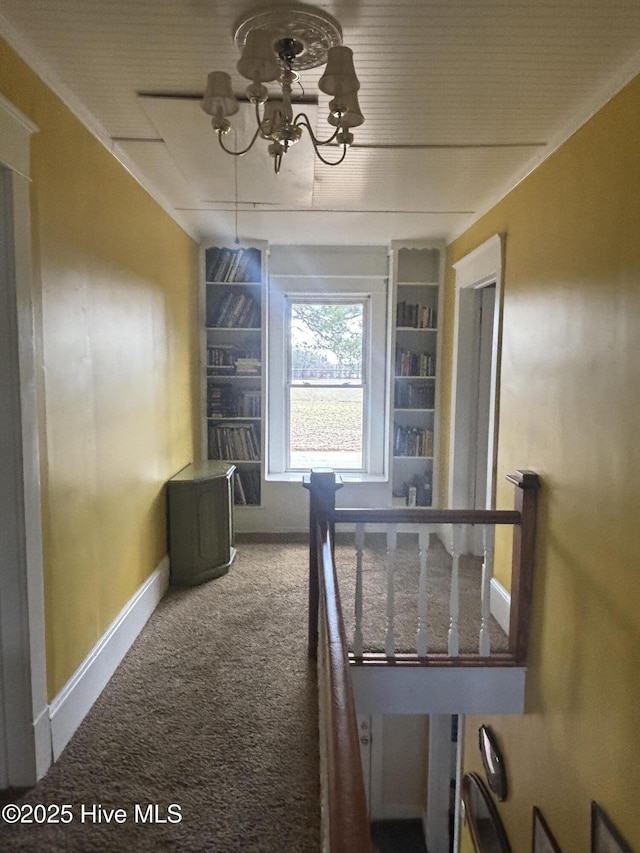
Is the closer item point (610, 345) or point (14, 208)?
point (14, 208)

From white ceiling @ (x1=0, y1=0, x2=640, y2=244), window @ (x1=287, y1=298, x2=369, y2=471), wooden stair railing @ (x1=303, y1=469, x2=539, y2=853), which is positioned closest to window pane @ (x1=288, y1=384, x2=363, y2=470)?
window @ (x1=287, y1=298, x2=369, y2=471)

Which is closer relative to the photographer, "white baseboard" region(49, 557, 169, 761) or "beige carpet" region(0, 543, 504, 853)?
"beige carpet" region(0, 543, 504, 853)

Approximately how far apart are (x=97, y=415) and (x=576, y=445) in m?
1.95

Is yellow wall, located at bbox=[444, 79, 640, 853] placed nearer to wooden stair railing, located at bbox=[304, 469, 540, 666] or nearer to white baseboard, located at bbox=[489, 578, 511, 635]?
wooden stair railing, located at bbox=[304, 469, 540, 666]

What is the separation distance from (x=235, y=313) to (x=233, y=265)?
1.25 feet

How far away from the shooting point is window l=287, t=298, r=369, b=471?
4871mm

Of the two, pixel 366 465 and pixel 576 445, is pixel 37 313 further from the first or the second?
pixel 366 465

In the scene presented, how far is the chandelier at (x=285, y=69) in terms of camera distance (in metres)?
1.49

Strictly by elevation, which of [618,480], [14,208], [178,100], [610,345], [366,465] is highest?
[178,100]

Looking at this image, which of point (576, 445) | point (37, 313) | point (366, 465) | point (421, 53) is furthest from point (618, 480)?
point (366, 465)

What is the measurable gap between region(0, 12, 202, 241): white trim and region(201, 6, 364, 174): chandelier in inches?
24.7

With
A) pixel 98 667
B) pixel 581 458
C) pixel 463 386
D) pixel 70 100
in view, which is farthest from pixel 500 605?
pixel 70 100

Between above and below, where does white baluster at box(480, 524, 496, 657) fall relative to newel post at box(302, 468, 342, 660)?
below

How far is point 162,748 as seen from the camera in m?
2.09
